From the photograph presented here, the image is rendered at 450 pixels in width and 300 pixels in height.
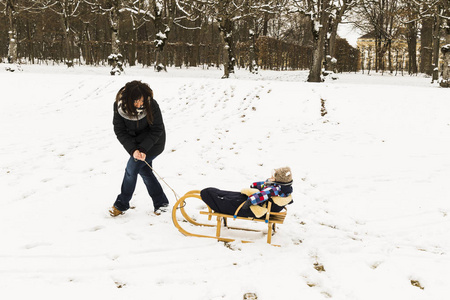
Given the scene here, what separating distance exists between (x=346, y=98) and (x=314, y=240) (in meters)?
7.66

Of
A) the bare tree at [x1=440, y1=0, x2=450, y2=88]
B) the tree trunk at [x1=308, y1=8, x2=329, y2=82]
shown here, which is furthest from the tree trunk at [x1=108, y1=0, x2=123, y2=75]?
the bare tree at [x1=440, y1=0, x2=450, y2=88]

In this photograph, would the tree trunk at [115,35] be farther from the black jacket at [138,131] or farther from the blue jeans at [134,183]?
the black jacket at [138,131]

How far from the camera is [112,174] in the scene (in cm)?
599

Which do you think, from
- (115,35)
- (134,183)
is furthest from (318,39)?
(134,183)

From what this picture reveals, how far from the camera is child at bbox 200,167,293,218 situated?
Answer: 3516 mm

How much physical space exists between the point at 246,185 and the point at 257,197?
7.26 ft

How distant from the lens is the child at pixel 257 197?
11.5 ft

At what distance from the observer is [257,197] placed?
348cm

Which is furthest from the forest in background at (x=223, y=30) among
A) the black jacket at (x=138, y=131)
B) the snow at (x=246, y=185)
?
the black jacket at (x=138, y=131)

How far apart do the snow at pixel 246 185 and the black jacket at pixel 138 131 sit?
1.03m

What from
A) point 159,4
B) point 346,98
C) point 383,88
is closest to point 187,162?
point 346,98

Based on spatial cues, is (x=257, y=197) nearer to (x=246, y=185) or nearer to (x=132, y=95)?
(x=132, y=95)

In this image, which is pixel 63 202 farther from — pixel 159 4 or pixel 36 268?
pixel 159 4

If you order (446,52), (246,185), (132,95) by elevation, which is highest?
(446,52)
